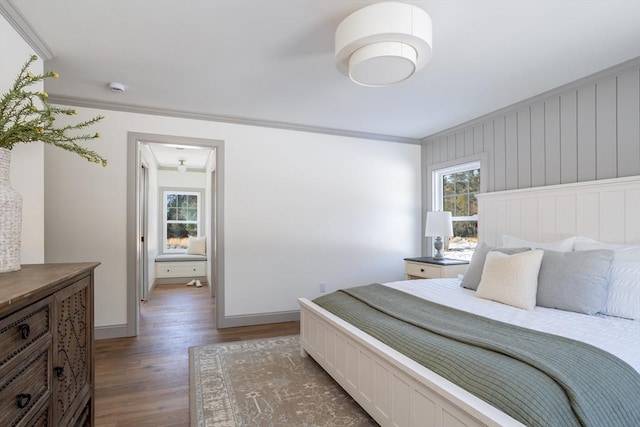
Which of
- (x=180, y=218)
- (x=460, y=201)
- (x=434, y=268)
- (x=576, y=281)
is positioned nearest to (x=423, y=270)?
(x=434, y=268)

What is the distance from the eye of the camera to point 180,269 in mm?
6875

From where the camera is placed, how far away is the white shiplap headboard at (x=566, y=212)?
2.59m

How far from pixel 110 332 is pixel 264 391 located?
209cm

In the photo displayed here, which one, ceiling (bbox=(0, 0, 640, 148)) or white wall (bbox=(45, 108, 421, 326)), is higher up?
ceiling (bbox=(0, 0, 640, 148))

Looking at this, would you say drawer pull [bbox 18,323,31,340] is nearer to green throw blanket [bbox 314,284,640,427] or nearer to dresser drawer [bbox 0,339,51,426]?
dresser drawer [bbox 0,339,51,426]

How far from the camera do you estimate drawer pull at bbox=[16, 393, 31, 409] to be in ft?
3.37

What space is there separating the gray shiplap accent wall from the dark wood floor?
295 cm

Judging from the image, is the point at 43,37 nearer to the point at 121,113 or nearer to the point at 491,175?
the point at 121,113

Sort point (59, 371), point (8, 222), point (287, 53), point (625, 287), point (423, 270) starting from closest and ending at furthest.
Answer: point (59, 371), point (8, 222), point (625, 287), point (287, 53), point (423, 270)

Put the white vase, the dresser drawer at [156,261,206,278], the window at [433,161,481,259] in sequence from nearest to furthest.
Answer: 1. the white vase
2. the window at [433,161,481,259]
3. the dresser drawer at [156,261,206,278]

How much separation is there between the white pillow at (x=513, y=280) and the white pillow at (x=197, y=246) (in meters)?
6.04

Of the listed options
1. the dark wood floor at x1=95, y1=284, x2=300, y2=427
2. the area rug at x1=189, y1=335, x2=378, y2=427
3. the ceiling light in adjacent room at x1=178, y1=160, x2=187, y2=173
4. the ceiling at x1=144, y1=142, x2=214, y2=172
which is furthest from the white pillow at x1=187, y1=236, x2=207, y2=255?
the area rug at x1=189, y1=335, x2=378, y2=427

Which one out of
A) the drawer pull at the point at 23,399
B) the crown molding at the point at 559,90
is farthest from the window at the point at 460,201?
the drawer pull at the point at 23,399

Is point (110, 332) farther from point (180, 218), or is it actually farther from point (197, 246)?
point (180, 218)
